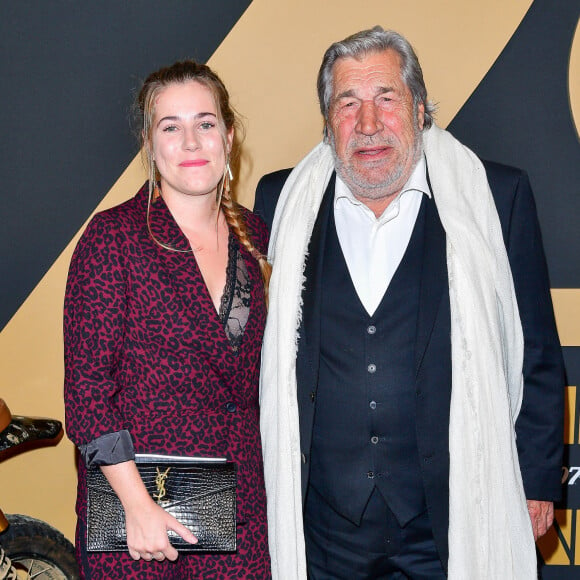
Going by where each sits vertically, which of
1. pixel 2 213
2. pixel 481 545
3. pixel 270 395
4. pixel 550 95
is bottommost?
pixel 481 545

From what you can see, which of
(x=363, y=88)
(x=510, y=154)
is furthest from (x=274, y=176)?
(x=510, y=154)

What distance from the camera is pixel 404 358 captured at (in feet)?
7.29

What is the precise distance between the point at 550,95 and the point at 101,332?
6.16ft

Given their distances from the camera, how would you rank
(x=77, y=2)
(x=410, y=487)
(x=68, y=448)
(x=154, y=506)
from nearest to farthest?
1. (x=154, y=506)
2. (x=410, y=487)
3. (x=77, y=2)
4. (x=68, y=448)

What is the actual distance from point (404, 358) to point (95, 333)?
0.80m

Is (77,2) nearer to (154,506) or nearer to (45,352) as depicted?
(45,352)

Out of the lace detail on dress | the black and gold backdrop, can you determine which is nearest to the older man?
the lace detail on dress

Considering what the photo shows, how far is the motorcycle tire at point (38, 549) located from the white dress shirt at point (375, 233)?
54.1 inches

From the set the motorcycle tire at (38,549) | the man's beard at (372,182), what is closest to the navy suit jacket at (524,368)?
the man's beard at (372,182)

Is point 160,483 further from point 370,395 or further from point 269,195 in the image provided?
point 269,195

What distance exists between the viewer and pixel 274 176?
2725 millimetres

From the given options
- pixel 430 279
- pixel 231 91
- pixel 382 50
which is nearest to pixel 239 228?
pixel 430 279

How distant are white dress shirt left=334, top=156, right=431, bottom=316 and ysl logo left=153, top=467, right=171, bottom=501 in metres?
0.68

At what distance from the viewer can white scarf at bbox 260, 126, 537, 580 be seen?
7.35 ft
